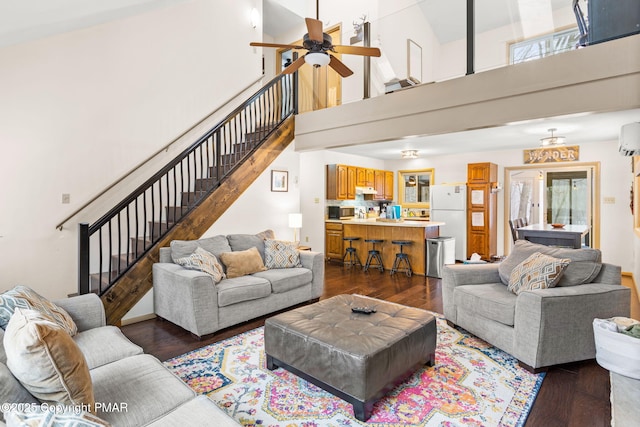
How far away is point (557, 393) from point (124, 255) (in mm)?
4587

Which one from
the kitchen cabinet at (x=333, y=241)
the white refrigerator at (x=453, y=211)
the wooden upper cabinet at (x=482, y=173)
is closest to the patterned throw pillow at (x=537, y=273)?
the kitchen cabinet at (x=333, y=241)

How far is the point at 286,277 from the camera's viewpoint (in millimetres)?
3992

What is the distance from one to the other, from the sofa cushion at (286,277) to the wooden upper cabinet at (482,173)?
16.8ft

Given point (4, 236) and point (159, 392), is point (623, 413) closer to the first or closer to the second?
point (159, 392)

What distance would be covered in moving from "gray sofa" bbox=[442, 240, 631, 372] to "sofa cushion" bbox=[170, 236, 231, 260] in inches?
110

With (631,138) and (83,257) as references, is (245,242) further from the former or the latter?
(631,138)

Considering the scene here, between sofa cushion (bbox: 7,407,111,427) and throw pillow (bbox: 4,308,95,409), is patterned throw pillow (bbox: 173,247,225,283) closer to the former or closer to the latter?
throw pillow (bbox: 4,308,95,409)

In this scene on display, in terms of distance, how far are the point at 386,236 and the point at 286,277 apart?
3.20m

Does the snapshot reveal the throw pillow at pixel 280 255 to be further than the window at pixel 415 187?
No

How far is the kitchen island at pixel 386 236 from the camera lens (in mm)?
6203

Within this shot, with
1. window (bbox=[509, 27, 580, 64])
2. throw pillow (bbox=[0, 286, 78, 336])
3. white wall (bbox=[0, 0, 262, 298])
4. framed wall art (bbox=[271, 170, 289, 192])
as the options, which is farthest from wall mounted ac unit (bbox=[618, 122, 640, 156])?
white wall (bbox=[0, 0, 262, 298])

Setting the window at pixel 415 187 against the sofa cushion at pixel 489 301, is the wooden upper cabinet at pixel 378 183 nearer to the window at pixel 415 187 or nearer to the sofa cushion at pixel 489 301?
the window at pixel 415 187

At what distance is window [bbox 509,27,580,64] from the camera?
367 cm

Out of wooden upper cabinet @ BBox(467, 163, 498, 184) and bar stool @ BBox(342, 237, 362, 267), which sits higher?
wooden upper cabinet @ BBox(467, 163, 498, 184)
